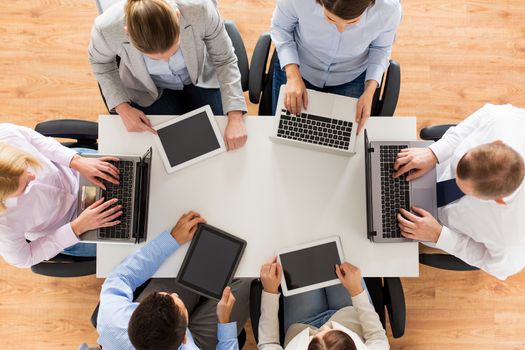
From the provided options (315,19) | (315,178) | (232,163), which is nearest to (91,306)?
(232,163)

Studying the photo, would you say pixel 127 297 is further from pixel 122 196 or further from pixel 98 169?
pixel 98 169

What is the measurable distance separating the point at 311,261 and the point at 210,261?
371 millimetres

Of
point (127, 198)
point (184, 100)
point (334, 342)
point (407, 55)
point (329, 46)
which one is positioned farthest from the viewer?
point (407, 55)

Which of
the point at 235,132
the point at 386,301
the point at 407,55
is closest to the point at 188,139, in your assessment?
the point at 235,132

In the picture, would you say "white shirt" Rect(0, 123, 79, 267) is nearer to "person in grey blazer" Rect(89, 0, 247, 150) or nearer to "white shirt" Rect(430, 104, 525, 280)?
"person in grey blazer" Rect(89, 0, 247, 150)

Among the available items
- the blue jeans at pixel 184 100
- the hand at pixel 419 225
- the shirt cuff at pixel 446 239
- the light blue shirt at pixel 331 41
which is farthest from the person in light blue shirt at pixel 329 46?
the shirt cuff at pixel 446 239

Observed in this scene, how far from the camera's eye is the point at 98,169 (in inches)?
61.0

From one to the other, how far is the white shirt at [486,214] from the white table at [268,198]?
0.15 m

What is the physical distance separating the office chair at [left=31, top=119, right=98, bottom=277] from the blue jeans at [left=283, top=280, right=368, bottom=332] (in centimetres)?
80

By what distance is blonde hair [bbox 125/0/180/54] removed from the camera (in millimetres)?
1305

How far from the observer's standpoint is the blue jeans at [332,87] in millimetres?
1924

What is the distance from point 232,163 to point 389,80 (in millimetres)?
723

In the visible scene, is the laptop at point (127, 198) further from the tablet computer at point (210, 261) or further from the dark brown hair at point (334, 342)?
the dark brown hair at point (334, 342)

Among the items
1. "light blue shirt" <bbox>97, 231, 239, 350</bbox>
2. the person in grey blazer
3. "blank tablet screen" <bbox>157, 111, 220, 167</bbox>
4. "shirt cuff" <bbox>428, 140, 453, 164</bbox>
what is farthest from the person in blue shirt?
"shirt cuff" <bbox>428, 140, 453, 164</bbox>
